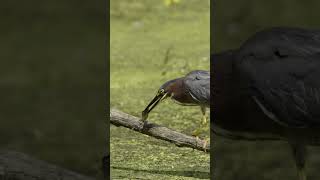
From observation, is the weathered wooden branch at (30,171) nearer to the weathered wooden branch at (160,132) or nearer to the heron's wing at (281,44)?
the heron's wing at (281,44)

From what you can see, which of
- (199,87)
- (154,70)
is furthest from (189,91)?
(154,70)

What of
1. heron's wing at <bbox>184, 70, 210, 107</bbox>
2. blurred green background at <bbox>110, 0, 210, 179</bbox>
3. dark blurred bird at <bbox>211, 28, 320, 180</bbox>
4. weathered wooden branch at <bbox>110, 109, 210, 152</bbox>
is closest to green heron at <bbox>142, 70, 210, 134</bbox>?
heron's wing at <bbox>184, 70, 210, 107</bbox>

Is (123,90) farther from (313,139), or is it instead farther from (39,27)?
(313,139)

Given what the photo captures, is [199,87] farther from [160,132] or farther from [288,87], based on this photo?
[288,87]

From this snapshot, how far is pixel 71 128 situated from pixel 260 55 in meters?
1.11

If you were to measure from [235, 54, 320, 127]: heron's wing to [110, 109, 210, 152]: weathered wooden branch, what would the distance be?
154cm

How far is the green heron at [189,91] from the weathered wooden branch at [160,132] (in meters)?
0.78

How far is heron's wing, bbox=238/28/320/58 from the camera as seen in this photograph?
316 centimetres

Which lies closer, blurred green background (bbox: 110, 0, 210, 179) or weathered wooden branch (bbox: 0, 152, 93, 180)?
weathered wooden branch (bbox: 0, 152, 93, 180)

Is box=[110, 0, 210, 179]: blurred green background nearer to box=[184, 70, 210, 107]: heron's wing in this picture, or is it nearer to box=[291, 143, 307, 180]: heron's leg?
box=[184, 70, 210, 107]: heron's wing

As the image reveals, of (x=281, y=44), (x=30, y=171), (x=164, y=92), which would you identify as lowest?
(x=30, y=171)

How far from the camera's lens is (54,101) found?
4.57 m

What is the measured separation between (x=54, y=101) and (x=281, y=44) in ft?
5.88

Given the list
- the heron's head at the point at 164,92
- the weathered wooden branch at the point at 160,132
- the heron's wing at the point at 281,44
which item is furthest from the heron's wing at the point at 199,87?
the heron's wing at the point at 281,44
